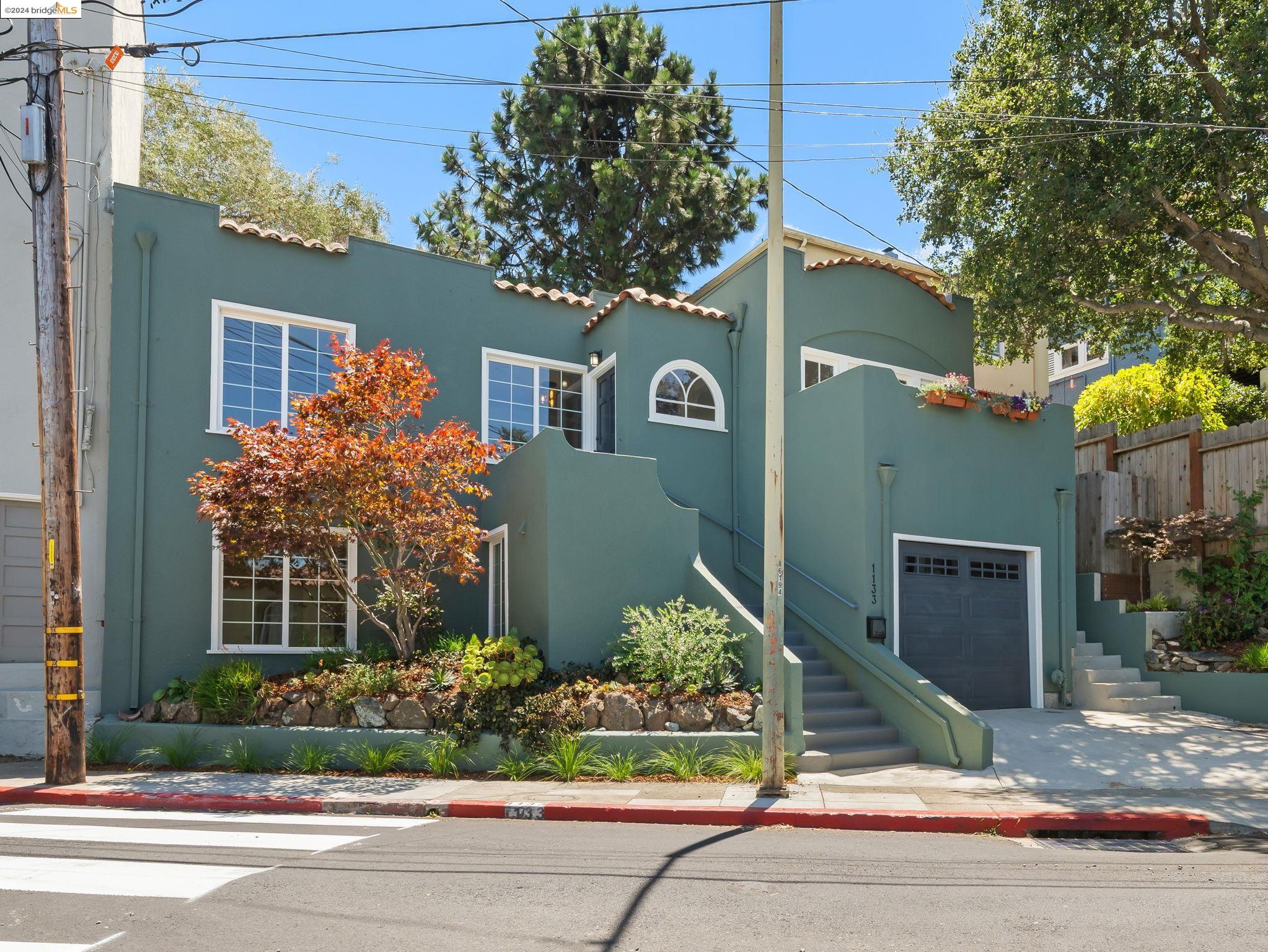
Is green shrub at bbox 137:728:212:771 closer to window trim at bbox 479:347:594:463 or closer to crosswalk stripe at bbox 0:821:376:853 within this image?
crosswalk stripe at bbox 0:821:376:853

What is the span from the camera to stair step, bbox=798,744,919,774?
10.5 meters

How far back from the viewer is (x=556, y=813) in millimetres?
8984

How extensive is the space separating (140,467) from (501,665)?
5247mm

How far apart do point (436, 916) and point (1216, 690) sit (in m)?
12.0

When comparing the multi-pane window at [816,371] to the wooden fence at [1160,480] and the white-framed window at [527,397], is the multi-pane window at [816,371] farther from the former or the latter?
the wooden fence at [1160,480]

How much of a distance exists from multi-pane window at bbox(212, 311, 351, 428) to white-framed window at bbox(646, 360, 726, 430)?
14.7 ft

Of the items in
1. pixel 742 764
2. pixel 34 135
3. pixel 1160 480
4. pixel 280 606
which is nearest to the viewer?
pixel 742 764

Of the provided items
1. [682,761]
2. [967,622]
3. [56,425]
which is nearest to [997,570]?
[967,622]

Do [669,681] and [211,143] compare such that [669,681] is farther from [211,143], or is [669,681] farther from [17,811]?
[211,143]

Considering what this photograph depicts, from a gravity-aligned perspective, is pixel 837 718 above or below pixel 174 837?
above

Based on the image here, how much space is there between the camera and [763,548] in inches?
575

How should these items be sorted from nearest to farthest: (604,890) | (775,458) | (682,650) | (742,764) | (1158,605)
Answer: (604,890)
(775,458)
(742,764)
(682,650)
(1158,605)

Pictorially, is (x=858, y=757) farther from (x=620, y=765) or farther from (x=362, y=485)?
(x=362, y=485)

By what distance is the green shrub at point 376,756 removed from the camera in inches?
424
